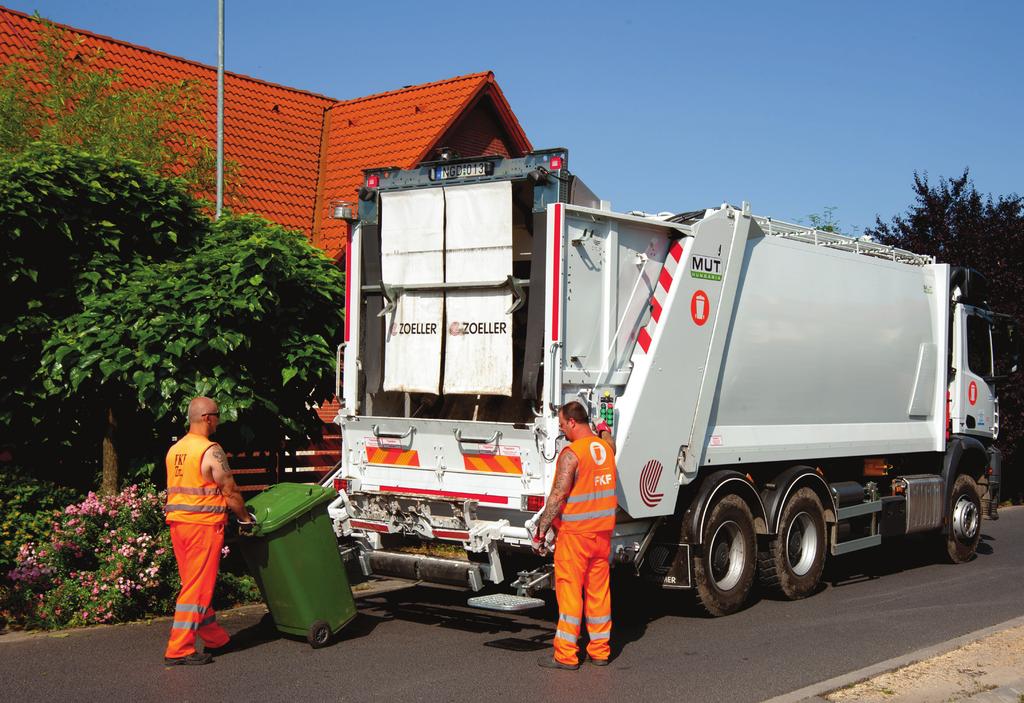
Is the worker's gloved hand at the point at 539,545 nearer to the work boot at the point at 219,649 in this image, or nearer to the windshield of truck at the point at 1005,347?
the work boot at the point at 219,649

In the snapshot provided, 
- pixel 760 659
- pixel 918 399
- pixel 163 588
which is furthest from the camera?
pixel 918 399

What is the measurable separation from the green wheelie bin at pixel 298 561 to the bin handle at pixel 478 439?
924mm

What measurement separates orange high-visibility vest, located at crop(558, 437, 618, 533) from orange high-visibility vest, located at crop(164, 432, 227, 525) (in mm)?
2025

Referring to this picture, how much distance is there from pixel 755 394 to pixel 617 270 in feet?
6.50

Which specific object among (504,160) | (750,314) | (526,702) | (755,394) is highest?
(504,160)

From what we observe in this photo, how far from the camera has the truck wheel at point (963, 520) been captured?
11500 mm

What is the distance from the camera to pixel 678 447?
7.76 metres

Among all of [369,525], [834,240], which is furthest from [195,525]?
[834,240]

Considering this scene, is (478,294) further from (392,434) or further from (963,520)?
(963,520)

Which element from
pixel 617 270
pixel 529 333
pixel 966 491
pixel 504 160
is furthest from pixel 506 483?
pixel 966 491

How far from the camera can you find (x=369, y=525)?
7.87 metres

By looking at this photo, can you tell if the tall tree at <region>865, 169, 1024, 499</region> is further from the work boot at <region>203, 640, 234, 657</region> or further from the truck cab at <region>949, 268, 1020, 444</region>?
the work boot at <region>203, 640, 234, 657</region>

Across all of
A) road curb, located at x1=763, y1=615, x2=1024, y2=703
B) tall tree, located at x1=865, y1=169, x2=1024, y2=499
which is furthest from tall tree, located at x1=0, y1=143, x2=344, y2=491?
tall tree, located at x1=865, y1=169, x2=1024, y2=499

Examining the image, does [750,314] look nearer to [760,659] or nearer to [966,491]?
[760,659]
